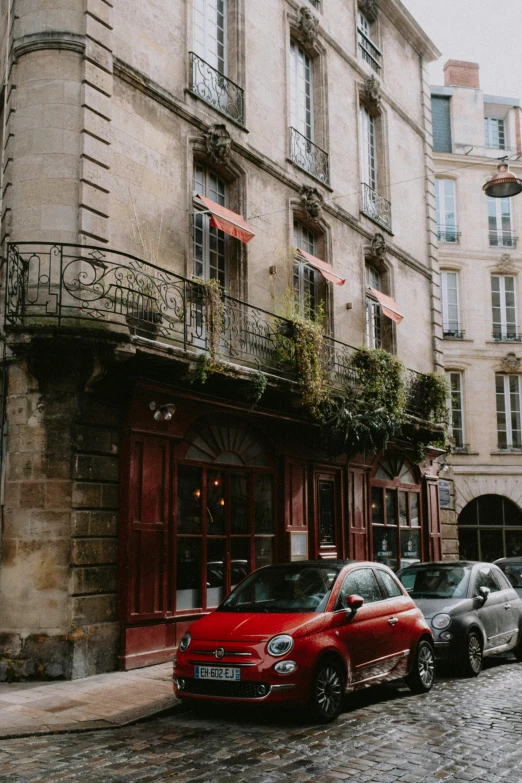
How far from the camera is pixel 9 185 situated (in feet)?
36.8

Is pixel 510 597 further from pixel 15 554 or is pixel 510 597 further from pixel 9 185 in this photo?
pixel 9 185

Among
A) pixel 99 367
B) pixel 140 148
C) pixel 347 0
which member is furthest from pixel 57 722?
pixel 347 0

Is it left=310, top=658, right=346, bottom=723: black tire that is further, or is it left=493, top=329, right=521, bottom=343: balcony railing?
left=493, top=329, right=521, bottom=343: balcony railing

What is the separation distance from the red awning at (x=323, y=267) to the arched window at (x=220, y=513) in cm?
387

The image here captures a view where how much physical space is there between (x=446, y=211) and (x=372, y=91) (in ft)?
39.0

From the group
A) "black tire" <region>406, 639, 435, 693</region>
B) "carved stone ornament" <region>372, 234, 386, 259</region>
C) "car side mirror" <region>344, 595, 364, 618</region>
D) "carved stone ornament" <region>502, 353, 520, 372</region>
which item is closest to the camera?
"car side mirror" <region>344, 595, 364, 618</region>

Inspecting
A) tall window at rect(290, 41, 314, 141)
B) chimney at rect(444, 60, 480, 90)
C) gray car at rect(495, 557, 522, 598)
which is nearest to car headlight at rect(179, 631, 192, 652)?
gray car at rect(495, 557, 522, 598)

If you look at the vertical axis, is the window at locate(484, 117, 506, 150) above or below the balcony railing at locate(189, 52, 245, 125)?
above

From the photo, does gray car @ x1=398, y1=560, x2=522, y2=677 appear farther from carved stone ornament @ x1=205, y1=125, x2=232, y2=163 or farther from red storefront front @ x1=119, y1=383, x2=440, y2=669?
carved stone ornament @ x1=205, y1=125, x2=232, y2=163

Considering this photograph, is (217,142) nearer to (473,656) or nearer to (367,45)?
(367,45)

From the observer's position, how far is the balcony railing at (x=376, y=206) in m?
19.3

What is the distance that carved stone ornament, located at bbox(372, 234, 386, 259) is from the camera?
752 inches

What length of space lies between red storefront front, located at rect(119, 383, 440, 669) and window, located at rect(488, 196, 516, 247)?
54.0 feet

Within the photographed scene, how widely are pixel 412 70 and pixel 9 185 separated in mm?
15295
